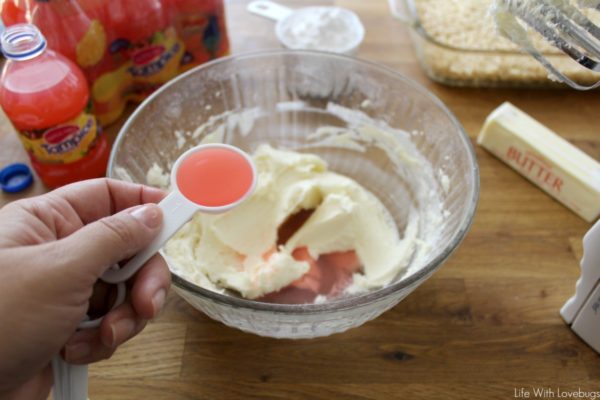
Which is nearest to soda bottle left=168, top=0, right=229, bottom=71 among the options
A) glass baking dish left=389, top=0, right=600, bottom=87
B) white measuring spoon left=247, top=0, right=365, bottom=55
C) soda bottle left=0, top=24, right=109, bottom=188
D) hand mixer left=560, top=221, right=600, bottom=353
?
white measuring spoon left=247, top=0, right=365, bottom=55

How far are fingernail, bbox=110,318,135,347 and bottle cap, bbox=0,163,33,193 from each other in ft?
1.82

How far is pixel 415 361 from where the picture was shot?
741 mm

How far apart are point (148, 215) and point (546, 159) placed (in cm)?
73

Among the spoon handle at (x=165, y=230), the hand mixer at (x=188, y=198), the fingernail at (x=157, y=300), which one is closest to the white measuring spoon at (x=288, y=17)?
the hand mixer at (x=188, y=198)

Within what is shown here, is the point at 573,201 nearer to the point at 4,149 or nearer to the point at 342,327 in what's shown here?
the point at 342,327

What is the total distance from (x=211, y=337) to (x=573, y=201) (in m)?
0.69

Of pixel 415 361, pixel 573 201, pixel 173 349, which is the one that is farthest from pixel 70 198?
pixel 573 201

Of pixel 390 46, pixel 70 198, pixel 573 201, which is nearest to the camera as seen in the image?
pixel 70 198

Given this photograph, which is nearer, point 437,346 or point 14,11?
point 437,346

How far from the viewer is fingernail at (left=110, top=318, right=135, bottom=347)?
535mm

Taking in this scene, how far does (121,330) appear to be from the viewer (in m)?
0.54

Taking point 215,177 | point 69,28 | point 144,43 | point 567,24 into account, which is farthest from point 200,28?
point 567,24

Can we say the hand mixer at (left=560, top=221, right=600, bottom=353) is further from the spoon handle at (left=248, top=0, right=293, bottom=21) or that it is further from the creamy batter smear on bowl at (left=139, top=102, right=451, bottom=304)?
the spoon handle at (left=248, top=0, right=293, bottom=21)

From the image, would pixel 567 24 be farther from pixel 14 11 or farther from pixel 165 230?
pixel 14 11
